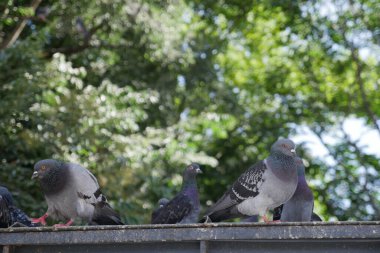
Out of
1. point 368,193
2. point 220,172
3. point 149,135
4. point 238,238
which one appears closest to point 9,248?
point 238,238

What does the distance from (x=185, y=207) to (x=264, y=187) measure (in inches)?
40.4

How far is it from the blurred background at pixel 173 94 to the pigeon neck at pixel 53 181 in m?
3.47

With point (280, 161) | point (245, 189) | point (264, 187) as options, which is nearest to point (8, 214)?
point (245, 189)

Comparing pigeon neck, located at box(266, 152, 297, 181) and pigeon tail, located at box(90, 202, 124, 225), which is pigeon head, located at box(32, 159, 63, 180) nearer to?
pigeon tail, located at box(90, 202, 124, 225)

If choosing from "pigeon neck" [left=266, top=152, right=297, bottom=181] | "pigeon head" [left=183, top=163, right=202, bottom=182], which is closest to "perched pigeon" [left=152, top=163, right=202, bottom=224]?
"pigeon head" [left=183, top=163, right=202, bottom=182]

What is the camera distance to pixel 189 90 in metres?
13.2

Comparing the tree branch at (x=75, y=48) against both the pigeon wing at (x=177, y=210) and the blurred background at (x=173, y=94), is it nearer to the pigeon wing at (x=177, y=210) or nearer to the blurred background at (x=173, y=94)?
the blurred background at (x=173, y=94)

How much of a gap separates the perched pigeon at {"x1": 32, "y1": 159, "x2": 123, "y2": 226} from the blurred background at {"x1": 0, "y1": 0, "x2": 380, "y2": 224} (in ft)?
11.3

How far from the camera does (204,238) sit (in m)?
4.30

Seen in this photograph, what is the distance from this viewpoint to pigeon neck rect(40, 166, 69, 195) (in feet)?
19.4

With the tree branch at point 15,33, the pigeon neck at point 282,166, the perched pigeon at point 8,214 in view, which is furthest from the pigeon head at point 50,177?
the tree branch at point 15,33

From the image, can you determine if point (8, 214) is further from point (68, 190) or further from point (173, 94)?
point (173, 94)

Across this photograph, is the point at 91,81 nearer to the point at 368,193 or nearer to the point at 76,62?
the point at 76,62

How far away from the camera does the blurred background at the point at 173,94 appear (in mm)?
10133
